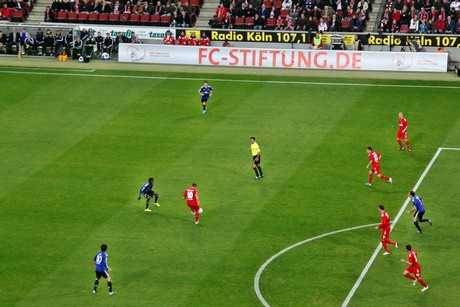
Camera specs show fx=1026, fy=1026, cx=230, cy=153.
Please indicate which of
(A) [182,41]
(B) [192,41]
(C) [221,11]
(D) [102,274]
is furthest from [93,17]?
(D) [102,274]

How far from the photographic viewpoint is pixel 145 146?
5584cm

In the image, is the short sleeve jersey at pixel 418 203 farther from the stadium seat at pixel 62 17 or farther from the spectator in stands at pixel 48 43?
the stadium seat at pixel 62 17

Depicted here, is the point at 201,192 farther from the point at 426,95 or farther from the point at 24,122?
the point at 426,95

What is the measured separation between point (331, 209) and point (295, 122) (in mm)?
13385

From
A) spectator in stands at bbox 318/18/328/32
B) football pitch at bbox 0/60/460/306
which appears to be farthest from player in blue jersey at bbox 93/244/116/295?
spectator in stands at bbox 318/18/328/32

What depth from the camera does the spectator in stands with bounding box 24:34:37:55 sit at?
76.9 meters

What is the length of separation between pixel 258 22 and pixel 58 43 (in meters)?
15.1

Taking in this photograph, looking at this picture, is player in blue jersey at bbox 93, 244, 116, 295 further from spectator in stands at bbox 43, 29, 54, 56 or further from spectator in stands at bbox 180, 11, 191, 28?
spectator in stands at bbox 180, 11, 191, 28

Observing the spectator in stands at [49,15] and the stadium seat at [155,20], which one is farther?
the spectator in stands at [49,15]

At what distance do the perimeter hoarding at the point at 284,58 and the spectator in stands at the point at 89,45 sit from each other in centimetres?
275

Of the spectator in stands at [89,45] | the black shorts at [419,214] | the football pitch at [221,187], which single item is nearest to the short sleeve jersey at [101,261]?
the football pitch at [221,187]

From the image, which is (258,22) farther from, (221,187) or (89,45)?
(221,187)

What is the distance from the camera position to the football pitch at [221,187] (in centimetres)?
3966

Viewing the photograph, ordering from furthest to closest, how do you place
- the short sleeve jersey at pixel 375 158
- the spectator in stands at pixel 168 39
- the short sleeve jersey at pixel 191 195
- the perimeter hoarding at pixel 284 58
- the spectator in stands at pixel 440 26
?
1. the spectator in stands at pixel 168 39
2. the spectator in stands at pixel 440 26
3. the perimeter hoarding at pixel 284 58
4. the short sleeve jersey at pixel 375 158
5. the short sleeve jersey at pixel 191 195
